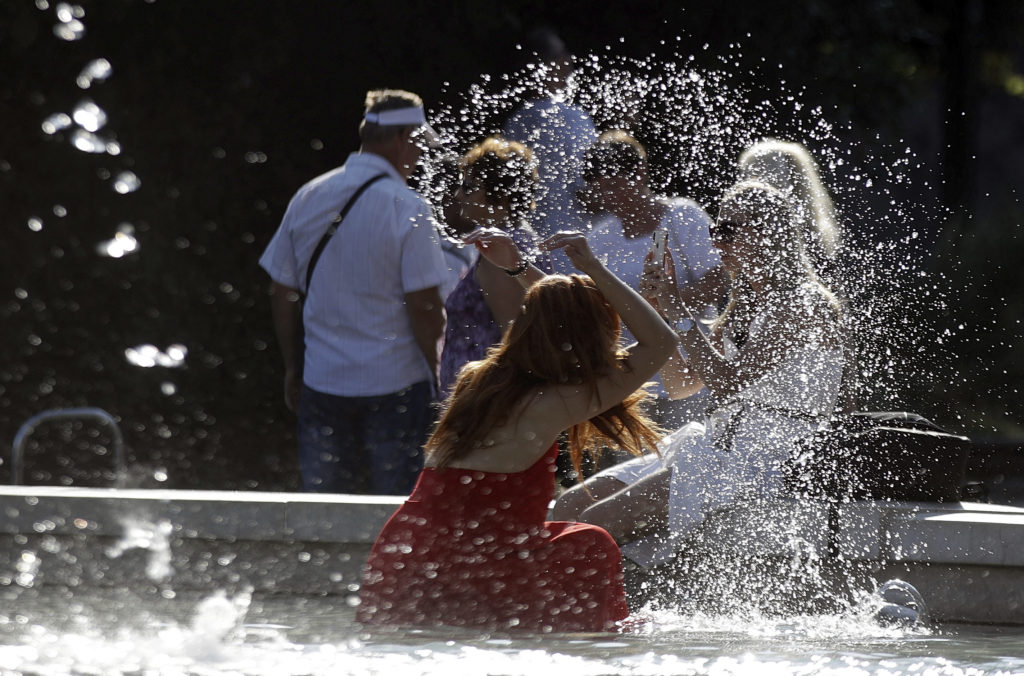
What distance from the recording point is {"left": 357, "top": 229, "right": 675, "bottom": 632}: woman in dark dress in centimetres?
337

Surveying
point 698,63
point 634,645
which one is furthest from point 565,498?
point 698,63

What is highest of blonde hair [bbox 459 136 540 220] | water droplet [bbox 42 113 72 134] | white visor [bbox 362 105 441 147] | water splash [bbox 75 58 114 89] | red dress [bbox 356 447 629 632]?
water splash [bbox 75 58 114 89]

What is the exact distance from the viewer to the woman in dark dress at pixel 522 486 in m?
3.37

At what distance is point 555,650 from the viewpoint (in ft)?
9.68

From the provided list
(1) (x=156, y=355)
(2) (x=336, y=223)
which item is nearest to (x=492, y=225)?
(2) (x=336, y=223)

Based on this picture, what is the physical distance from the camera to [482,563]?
3361mm

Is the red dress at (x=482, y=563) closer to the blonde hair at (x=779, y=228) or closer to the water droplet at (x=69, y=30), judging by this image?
the blonde hair at (x=779, y=228)

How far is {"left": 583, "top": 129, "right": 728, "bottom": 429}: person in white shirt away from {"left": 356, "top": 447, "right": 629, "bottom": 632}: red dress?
117 centimetres

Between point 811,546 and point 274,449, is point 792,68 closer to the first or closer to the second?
point 274,449

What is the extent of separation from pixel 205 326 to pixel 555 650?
555cm

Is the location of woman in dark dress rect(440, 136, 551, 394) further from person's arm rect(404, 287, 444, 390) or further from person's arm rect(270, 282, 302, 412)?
person's arm rect(270, 282, 302, 412)

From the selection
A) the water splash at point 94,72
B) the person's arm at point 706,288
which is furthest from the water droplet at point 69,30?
the person's arm at point 706,288

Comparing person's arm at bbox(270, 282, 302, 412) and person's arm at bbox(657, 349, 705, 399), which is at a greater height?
person's arm at bbox(270, 282, 302, 412)

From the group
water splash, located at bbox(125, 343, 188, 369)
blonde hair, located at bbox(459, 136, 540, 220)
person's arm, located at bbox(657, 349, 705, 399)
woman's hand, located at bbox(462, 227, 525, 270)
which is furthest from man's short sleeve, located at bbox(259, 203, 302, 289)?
water splash, located at bbox(125, 343, 188, 369)
